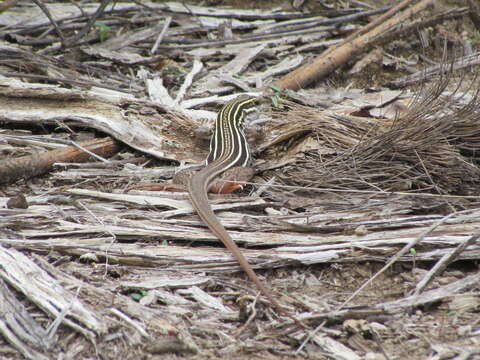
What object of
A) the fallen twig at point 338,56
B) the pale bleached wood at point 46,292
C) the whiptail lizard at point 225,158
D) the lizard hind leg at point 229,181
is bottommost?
the pale bleached wood at point 46,292

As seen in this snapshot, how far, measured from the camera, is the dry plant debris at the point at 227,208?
3430 millimetres

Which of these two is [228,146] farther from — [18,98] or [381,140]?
[18,98]

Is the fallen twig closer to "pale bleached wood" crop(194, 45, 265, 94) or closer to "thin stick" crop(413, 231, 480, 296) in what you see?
"pale bleached wood" crop(194, 45, 265, 94)

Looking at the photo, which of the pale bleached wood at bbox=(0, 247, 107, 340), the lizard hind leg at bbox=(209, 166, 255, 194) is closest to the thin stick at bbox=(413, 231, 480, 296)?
the lizard hind leg at bbox=(209, 166, 255, 194)

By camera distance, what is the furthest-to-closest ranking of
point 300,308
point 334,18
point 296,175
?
point 334,18
point 296,175
point 300,308

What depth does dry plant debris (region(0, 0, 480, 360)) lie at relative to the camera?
343 centimetres

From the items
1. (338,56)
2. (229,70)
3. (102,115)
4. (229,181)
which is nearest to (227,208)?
(229,181)

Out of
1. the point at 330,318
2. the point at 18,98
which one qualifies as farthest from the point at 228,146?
the point at 330,318

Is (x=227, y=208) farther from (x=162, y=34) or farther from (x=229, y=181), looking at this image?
(x=162, y=34)

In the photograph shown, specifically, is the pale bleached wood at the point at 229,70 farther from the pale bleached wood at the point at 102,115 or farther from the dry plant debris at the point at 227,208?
the pale bleached wood at the point at 102,115

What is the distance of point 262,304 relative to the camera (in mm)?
3648

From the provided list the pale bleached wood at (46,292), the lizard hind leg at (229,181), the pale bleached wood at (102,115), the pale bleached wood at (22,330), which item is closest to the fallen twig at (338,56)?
the pale bleached wood at (102,115)

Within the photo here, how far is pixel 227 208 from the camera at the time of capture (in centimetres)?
475

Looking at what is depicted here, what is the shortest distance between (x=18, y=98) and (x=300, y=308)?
3993 mm
